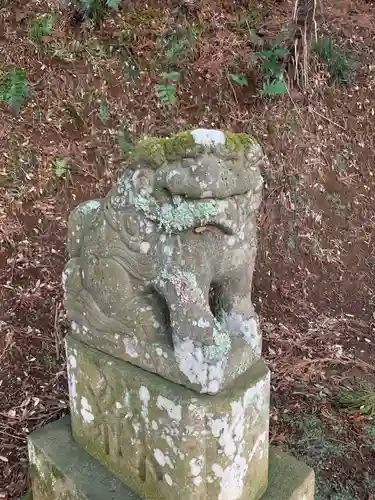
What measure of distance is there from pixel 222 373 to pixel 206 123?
144 inches

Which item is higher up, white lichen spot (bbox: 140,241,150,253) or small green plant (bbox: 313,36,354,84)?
white lichen spot (bbox: 140,241,150,253)

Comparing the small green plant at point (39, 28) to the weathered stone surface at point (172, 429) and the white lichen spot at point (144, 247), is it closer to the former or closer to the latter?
the weathered stone surface at point (172, 429)

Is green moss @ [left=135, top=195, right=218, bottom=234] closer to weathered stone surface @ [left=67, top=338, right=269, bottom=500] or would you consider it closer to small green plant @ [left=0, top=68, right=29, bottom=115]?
weathered stone surface @ [left=67, top=338, right=269, bottom=500]

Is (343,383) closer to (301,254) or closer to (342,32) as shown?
(301,254)

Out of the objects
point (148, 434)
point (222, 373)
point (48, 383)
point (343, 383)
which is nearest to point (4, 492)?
point (48, 383)

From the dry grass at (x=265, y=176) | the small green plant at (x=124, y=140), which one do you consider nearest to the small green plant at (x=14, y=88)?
the dry grass at (x=265, y=176)

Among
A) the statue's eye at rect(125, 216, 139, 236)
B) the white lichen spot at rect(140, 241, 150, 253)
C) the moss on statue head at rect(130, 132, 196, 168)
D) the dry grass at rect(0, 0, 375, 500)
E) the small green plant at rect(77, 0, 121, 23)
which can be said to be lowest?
the dry grass at rect(0, 0, 375, 500)

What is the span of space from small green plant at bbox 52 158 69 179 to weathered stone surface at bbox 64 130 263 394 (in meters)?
2.45

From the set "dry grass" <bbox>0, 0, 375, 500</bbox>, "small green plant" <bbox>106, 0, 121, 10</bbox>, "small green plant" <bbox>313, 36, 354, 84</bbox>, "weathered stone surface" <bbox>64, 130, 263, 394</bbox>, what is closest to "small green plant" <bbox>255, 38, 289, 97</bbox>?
"dry grass" <bbox>0, 0, 375, 500</bbox>

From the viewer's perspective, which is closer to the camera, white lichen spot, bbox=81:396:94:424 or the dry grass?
white lichen spot, bbox=81:396:94:424

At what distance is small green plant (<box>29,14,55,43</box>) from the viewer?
14.6ft

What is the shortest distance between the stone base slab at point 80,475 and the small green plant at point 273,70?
12.7ft

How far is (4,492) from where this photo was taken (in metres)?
2.44

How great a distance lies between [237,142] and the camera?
4.78 ft
